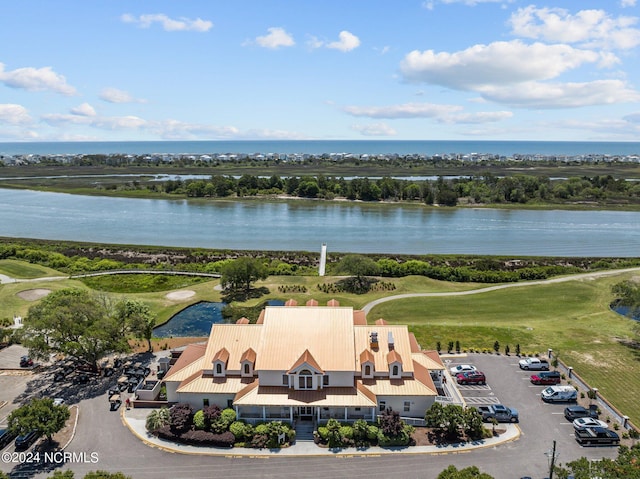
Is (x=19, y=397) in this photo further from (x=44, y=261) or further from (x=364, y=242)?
(x=364, y=242)

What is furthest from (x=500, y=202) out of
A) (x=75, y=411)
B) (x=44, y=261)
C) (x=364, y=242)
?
(x=75, y=411)

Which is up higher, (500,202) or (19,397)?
(500,202)

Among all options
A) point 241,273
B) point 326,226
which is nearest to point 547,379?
point 241,273

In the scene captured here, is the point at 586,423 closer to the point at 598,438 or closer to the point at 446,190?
the point at 598,438

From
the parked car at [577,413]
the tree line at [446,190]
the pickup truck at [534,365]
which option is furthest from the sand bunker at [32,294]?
the tree line at [446,190]

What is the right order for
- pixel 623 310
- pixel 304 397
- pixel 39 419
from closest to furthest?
pixel 39 419 → pixel 304 397 → pixel 623 310

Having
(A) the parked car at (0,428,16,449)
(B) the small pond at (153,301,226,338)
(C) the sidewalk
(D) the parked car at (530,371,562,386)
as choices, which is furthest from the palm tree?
(D) the parked car at (530,371,562,386)

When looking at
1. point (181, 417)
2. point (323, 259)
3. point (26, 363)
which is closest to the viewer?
point (181, 417)

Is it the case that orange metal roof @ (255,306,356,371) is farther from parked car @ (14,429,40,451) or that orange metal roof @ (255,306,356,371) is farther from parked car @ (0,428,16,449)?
parked car @ (0,428,16,449)
